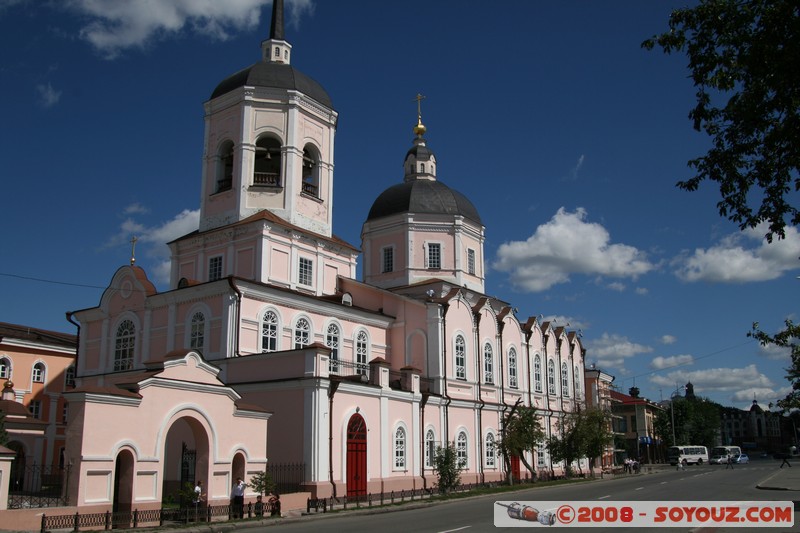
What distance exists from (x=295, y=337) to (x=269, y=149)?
926cm

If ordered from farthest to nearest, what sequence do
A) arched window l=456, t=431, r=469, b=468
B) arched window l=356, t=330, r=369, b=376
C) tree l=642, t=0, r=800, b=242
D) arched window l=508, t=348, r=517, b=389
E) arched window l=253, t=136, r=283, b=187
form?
arched window l=508, t=348, r=517, b=389, arched window l=456, t=431, r=469, b=468, arched window l=356, t=330, r=369, b=376, arched window l=253, t=136, r=283, b=187, tree l=642, t=0, r=800, b=242

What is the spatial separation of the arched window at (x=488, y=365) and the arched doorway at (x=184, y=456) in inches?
683

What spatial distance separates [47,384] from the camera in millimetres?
43875

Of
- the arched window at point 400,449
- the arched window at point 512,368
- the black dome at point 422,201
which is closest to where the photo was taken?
the arched window at point 400,449

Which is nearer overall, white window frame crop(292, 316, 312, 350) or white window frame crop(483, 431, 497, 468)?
white window frame crop(292, 316, 312, 350)

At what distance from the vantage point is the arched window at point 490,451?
38.3m

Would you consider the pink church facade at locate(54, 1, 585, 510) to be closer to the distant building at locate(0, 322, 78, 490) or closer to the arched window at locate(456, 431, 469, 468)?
the arched window at locate(456, 431, 469, 468)

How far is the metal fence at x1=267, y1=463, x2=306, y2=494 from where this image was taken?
26172 millimetres

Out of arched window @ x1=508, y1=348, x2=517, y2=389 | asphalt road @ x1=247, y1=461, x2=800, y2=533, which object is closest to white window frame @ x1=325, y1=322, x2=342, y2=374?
asphalt road @ x1=247, y1=461, x2=800, y2=533

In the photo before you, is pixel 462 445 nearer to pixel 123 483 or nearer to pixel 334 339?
pixel 334 339

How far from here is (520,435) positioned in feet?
122

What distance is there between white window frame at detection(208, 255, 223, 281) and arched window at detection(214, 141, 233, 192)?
3439 mm

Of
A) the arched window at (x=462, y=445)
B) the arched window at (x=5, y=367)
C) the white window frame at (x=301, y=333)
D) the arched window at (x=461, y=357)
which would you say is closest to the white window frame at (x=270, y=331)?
the white window frame at (x=301, y=333)

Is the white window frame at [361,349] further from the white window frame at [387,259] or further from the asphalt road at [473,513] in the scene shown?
the asphalt road at [473,513]
